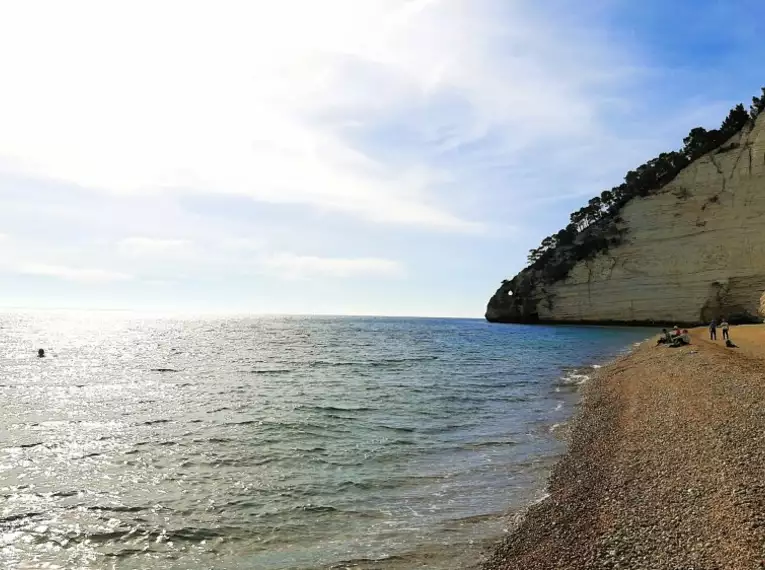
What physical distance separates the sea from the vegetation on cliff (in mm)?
60384

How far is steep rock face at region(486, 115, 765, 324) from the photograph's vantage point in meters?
64.4

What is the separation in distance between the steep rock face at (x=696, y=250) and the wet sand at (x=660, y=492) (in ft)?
190

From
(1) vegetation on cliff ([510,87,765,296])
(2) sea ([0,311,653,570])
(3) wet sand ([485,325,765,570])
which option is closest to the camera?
(3) wet sand ([485,325,765,570])

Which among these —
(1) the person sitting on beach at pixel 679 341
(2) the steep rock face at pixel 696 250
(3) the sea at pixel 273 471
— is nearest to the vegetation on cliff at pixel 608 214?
(2) the steep rock face at pixel 696 250

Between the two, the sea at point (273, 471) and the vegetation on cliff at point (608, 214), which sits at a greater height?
the vegetation on cliff at point (608, 214)

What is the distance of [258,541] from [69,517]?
3706 millimetres

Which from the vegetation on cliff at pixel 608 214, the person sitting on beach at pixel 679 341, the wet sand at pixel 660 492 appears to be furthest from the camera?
the vegetation on cliff at pixel 608 214

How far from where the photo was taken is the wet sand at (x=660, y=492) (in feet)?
21.8

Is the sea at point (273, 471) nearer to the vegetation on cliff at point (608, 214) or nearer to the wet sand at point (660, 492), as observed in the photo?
the wet sand at point (660, 492)

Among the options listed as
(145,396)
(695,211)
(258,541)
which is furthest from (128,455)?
(695,211)

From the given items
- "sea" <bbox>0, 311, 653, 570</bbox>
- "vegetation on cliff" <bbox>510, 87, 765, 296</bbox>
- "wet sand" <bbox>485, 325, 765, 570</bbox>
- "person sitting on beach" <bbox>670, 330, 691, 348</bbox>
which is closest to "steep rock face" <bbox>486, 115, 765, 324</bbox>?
"vegetation on cliff" <bbox>510, 87, 765, 296</bbox>

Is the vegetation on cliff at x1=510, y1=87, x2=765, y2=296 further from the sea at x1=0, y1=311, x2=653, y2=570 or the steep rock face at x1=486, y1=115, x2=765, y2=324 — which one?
the sea at x1=0, y1=311, x2=653, y2=570

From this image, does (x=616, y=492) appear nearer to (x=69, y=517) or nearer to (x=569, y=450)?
(x=569, y=450)

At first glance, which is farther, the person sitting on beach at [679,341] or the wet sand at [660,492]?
the person sitting on beach at [679,341]
